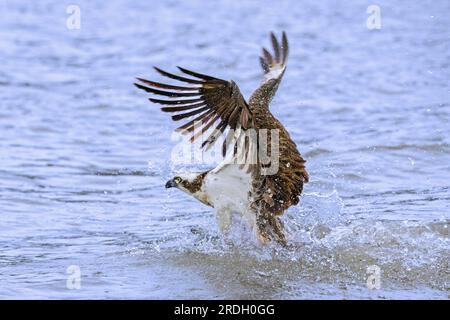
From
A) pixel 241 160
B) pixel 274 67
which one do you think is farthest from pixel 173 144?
pixel 241 160

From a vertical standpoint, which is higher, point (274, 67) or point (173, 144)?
point (274, 67)

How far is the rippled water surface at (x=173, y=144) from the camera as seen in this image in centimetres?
681

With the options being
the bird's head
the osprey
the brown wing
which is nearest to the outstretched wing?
the osprey

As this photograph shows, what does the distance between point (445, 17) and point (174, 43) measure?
5.31 m

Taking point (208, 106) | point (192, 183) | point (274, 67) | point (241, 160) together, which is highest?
point (274, 67)

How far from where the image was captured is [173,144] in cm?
1083

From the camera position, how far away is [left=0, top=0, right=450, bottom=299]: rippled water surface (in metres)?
6.81

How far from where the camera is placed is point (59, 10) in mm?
18469

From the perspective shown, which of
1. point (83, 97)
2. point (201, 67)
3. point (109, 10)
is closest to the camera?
point (83, 97)

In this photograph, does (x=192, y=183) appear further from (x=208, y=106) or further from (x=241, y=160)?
(x=208, y=106)

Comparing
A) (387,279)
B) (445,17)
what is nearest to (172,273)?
(387,279)

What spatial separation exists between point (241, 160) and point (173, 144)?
4.25m

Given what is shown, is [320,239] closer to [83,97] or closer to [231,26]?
[83,97]

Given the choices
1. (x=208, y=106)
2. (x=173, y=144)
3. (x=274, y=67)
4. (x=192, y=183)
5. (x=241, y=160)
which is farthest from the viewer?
(x=173, y=144)
